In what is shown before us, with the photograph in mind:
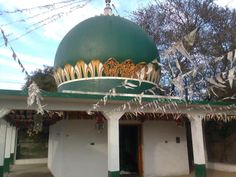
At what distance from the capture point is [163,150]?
11.4 metres

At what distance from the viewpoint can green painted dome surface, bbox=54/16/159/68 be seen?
10.6 m

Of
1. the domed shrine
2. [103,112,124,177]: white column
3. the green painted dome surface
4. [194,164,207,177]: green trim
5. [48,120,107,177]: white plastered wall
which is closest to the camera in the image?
[103,112,124,177]: white column

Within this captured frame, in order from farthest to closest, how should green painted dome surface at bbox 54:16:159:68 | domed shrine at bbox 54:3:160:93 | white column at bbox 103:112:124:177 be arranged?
green painted dome surface at bbox 54:16:159:68 → domed shrine at bbox 54:3:160:93 → white column at bbox 103:112:124:177

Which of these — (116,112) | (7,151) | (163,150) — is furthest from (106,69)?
(7,151)

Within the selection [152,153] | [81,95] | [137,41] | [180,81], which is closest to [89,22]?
[137,41]

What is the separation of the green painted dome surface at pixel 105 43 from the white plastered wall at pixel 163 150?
2.69m

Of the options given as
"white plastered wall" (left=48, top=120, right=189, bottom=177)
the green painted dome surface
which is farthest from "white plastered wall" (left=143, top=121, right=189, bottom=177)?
the green painted dome surface

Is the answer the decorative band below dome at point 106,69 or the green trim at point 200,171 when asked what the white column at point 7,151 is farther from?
the green trim at point 200,171

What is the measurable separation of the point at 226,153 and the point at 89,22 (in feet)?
26.8

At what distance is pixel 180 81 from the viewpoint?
11.0 feet

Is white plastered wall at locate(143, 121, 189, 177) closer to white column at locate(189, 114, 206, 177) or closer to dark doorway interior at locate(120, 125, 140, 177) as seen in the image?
dark doorway interior at locate(120, 125, 140, 177)

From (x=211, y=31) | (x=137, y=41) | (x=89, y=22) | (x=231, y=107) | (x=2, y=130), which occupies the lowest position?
(x=2, y=130)

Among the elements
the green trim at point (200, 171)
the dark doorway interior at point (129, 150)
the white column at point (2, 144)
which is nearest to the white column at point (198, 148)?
the green trim at point (200, 171)

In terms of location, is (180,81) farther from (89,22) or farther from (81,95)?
(89,22)
